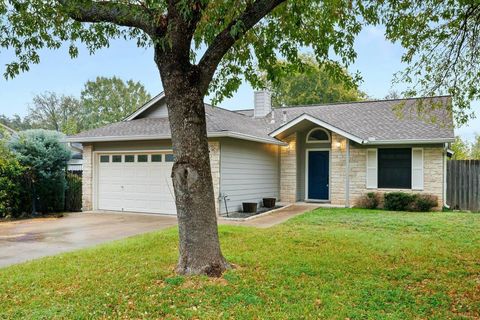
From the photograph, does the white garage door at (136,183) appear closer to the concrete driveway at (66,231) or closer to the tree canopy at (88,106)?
the concrete driveway at (66,231)

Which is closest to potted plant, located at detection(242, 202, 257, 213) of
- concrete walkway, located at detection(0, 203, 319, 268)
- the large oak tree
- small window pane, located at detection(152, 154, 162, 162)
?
concrete walkway, located at detection(0, 203, 319, 268)

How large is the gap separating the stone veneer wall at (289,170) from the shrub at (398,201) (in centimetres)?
380

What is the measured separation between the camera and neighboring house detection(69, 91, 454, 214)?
1266 cm

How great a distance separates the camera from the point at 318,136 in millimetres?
15844

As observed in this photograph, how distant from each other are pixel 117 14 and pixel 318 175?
39.2ft

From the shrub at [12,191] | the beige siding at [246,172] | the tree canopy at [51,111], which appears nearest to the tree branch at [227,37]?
the beige siding at [246,172]

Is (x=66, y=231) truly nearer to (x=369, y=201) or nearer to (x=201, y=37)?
(x=201, y=37)

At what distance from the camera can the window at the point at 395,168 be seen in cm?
1397

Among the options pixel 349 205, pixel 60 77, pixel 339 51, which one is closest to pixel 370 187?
pixel 349 205

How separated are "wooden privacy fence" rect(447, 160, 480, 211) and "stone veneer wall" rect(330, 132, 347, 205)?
3.93 metres

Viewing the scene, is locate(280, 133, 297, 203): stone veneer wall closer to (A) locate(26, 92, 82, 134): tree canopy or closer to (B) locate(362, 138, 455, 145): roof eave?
(B) locate(362, 138, 455, 145): roof eave

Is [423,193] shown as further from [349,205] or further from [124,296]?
[124,296]

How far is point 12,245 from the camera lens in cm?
791

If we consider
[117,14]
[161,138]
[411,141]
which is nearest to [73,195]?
[161,138]
